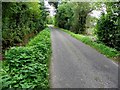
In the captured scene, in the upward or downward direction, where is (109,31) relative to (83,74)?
upward

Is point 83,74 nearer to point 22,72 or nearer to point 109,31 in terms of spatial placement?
point 22,72

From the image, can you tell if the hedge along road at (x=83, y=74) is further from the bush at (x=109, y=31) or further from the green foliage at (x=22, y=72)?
the bush at (x=109, y=31)

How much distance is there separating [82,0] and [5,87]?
2503 centimetres

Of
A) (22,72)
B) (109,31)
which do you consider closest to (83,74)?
(22,72)

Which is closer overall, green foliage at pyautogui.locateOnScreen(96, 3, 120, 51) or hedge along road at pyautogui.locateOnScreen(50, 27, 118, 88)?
hedge along road at pyautogui.locateOnScreen(50, 27, 118, 88)

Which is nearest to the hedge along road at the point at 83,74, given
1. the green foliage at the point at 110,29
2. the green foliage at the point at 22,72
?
→ the green foliage at the point at 22,72

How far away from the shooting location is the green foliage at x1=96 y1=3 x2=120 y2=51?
1268 centimetres

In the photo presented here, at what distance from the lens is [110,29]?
47.5 feet

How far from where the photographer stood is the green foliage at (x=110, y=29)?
41.6 feet

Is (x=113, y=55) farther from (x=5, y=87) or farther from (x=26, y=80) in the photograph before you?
(x=5, y=87)

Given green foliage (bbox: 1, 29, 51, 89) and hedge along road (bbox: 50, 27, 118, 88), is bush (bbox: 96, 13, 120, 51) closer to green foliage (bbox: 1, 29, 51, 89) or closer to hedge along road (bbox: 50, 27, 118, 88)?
hedge along road (bbox: 50, 27, 118, 88)

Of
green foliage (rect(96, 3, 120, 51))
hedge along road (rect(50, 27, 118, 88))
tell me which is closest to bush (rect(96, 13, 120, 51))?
green foliage (rect(96, 3, 120, 51))

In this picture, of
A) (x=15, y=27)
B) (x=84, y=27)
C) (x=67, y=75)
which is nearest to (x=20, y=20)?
(x=15, y=27)

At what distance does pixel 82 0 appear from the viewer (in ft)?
90.9
